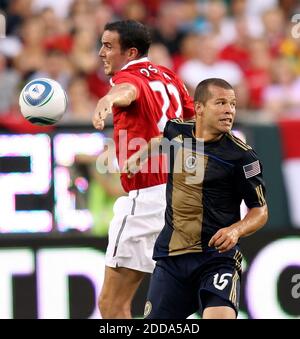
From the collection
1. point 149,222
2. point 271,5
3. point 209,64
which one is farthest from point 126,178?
point 271,5

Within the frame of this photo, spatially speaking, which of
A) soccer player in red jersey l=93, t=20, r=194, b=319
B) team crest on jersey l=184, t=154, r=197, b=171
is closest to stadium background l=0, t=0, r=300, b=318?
soccer player in red jersey l=93, t=20, r=194, b=319

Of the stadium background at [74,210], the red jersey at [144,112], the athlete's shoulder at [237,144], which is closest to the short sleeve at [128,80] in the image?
the red jersey at [144,112]

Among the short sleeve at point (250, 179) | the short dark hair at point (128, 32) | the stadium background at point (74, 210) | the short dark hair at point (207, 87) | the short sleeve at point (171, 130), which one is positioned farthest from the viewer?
the stadium background at point (74, 210)

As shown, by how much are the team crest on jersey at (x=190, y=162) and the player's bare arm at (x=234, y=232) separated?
1.68 feet

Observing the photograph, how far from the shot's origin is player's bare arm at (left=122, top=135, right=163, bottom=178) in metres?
7.84

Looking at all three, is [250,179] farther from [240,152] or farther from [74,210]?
[74,210]

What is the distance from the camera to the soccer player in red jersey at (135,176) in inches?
331

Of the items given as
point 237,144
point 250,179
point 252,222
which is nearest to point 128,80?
point 237,144

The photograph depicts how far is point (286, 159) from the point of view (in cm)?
1149

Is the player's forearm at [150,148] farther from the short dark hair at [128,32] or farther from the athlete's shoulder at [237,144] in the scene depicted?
the short dark hair at [128,32]

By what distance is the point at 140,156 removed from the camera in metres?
7.91

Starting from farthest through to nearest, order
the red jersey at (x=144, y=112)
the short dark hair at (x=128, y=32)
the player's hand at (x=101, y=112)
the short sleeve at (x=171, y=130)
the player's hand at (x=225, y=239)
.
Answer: the short dark hair at (x=128, y=32), the red jersey at (x=144, y=112), the short sleeve at (x=171, y=130), the player's hand at (x=101, y=112), the player's hand at (x=225, y=239)

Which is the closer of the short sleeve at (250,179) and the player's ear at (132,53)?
the short sleeve at (250,179)

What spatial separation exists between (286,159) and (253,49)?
3.43 m
